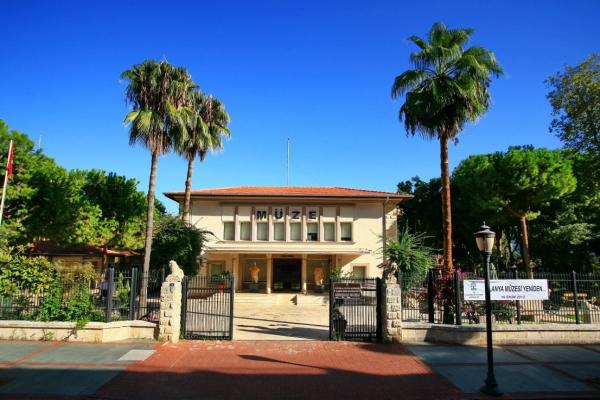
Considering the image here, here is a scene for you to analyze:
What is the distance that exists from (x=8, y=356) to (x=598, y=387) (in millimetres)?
13320

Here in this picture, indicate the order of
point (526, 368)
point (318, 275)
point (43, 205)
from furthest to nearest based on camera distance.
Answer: point (318, 275), point (43, 205), point (526, 368)

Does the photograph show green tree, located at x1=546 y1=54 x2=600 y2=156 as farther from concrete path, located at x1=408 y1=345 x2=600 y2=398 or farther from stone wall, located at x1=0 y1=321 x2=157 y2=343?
stone wall, located at x1=0 y1=321 x2=157 y2=343

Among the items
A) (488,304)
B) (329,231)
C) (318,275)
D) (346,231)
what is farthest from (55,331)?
(346,231)

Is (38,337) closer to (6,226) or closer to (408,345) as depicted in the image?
(6,226)

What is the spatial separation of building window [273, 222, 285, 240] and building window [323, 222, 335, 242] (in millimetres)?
3003

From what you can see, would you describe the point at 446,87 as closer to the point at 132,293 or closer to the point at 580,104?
the point at 580,104

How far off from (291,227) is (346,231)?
395 centimetres

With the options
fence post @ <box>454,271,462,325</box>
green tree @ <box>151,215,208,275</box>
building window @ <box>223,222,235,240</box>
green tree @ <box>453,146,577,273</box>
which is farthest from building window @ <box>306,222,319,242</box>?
fence post @ <box>454,271,462,325</box>

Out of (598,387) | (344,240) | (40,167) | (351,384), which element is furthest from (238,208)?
(598,387)

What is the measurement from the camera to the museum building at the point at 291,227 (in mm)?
29062

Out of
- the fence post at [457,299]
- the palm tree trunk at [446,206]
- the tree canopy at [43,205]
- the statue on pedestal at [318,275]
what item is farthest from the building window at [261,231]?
the fence post at [457,299]

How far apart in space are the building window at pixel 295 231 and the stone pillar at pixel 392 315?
1766 cm

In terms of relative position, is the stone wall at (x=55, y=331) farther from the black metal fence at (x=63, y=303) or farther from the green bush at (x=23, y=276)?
the green bush at (x=23, y=276)

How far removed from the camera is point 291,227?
3000 cm
